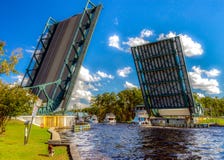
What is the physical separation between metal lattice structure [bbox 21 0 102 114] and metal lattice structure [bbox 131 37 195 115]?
1025 centimetres

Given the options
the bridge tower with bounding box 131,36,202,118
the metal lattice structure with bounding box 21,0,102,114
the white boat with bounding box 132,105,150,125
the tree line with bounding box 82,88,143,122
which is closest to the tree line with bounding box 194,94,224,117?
the tree line with bounding box 82,88,143,122

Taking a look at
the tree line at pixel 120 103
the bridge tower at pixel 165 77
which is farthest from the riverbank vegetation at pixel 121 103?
the bridge tower at pixel 165 77

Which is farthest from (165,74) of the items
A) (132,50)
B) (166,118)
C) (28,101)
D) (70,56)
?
(28,101)

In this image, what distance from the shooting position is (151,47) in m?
40.9

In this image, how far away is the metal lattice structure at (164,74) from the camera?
127ft

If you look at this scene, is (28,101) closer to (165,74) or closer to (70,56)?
(70,56)

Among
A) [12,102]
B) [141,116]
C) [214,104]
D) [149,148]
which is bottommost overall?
[149,148]

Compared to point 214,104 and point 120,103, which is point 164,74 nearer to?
point 120,103

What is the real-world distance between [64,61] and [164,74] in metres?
16.4

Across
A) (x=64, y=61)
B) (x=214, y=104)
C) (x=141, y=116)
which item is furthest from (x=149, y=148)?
(x=214, y=104)

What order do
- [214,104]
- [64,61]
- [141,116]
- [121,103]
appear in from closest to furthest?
[64,61] < [141,116] < [121,103] < [214,104]

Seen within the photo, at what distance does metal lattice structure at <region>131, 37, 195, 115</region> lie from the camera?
127 ft

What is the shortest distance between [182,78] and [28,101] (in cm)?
2908

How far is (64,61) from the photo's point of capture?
3650 cm
